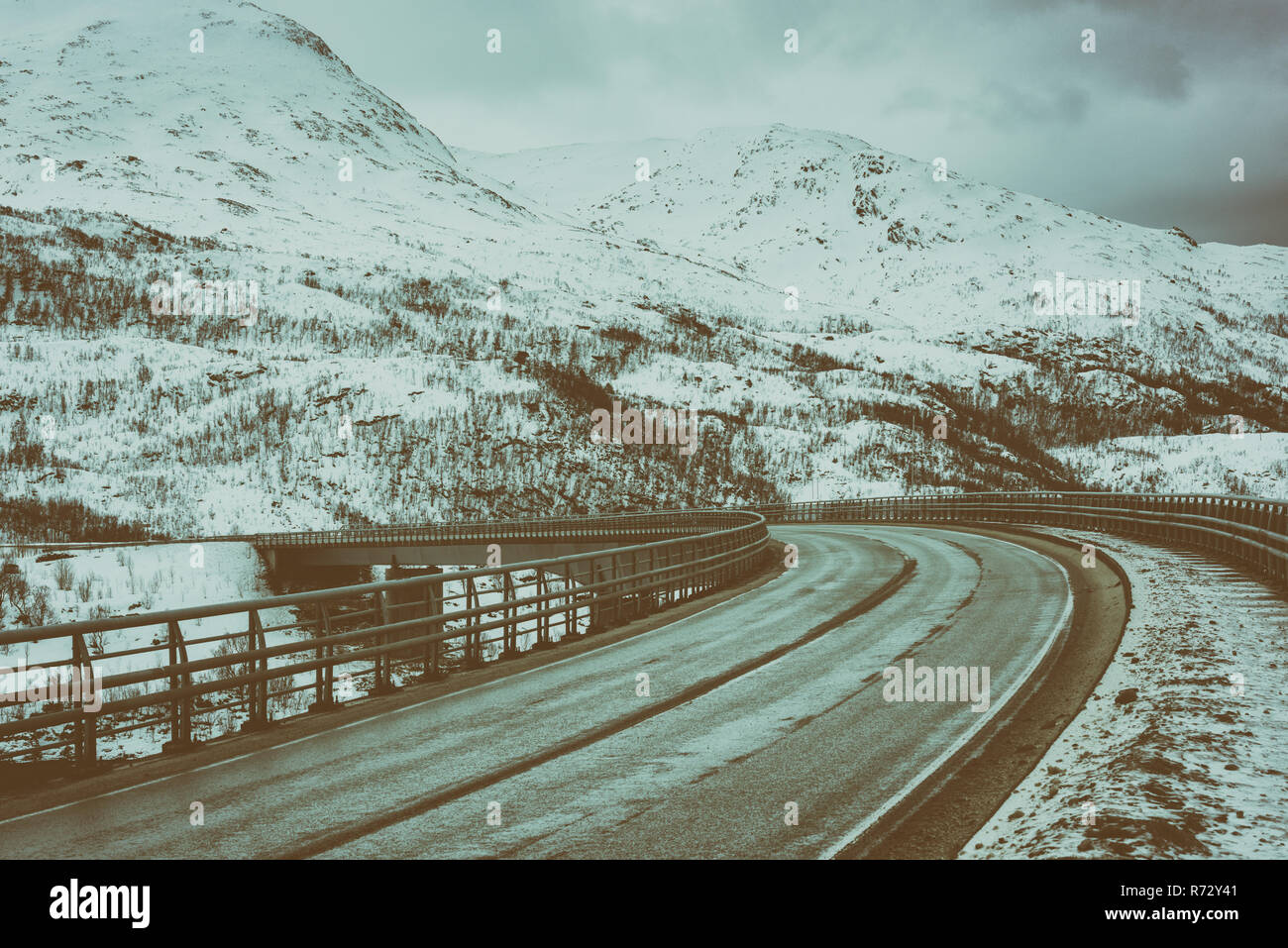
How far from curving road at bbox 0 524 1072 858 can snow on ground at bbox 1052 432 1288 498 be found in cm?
12642

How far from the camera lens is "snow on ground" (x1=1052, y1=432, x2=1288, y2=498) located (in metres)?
134

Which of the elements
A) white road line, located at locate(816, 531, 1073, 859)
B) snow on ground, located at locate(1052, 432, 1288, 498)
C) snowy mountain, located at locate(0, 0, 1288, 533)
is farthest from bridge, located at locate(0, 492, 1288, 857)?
snow on ground, located at locate(1052, 432, 1288, 498)

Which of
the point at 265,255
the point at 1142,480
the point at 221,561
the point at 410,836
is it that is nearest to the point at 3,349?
the point at 265,255

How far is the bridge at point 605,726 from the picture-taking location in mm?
7129

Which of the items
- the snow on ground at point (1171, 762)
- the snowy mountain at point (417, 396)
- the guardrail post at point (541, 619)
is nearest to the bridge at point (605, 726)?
the guardrail post at point (541, 619)

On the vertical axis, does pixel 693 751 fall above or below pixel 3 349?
below

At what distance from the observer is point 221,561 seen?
64438 mm

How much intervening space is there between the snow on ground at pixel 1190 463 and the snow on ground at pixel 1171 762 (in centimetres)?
12667

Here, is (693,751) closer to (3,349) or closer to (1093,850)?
(1093,850)

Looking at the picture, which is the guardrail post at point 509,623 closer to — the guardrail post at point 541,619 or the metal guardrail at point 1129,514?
the guardrail post at point 541,619

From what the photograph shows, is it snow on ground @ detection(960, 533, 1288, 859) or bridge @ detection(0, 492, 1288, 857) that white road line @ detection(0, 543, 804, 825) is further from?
snow on ground @ detection(960, 533, 1288, 859)

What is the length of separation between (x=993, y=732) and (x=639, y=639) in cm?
823
